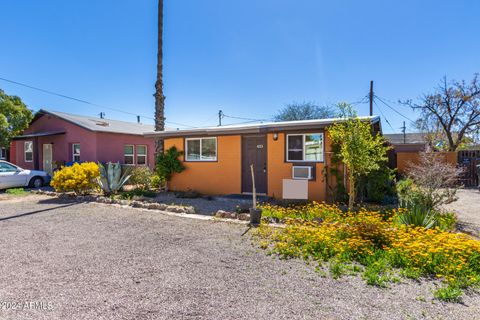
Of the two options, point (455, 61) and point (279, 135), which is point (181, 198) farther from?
point (455, 61)

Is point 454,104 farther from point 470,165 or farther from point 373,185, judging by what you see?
point 373,185

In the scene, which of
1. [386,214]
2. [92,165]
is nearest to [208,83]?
[92,165]

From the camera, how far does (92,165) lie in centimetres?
1046

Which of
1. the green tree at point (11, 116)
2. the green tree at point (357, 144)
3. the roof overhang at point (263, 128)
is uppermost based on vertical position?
the green tree at point (11, 116)

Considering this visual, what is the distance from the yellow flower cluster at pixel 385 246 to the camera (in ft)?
11.8

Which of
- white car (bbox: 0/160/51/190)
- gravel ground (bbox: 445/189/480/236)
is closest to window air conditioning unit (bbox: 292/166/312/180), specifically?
gravel ground (bbox: 445/189/480/236)

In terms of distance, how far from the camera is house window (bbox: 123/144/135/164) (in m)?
17.9

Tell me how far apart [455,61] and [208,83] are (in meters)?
15.0

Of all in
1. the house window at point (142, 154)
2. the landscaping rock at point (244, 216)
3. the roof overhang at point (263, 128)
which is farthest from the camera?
the house window at point (142, 154)

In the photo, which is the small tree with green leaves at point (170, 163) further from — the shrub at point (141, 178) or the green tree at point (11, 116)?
the green tree at point (11, 116)

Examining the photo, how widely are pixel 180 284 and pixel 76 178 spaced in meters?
8.35

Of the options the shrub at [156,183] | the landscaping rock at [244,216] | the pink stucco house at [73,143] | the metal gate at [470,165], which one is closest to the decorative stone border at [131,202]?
the landscaping rock at [244,216]

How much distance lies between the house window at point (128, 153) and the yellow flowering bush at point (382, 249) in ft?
48.4

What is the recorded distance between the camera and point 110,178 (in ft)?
33.6
